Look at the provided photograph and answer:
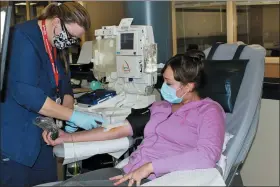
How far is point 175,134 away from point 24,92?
2.23ft

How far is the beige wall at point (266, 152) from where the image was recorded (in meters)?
2.41

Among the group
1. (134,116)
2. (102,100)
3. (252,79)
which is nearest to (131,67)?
(102,100)

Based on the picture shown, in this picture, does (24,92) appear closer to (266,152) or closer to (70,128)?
(70,128)

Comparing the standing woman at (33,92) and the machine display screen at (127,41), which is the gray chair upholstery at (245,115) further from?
the machine display screen at (127,41)

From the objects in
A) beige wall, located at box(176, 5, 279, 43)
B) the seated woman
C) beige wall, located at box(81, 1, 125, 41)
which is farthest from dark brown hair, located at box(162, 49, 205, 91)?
beige wall, located at box(81, 1, 125, 41)

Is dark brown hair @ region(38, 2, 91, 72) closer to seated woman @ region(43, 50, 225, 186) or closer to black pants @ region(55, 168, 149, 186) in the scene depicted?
seated woman @ region(43, 50, 225, 186)

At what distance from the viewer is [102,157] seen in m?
2.98

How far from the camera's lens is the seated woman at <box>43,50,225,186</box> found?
155 cm

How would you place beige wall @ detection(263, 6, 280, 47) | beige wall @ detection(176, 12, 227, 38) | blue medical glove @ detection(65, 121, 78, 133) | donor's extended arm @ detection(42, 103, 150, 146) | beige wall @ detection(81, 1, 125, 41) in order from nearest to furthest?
donor's extended arm @ detection(42, 103, 150, 146), blue medical glove @ detection(65, 121, 78, 133), beige wall @ detection(263, 6, 280, 47), beige wall @ detection(176, 12, 227, 38), beige wall @ detection(81, 1, 125, 41)

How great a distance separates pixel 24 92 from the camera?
1.68 m

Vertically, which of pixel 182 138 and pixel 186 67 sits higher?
pixel 186 67

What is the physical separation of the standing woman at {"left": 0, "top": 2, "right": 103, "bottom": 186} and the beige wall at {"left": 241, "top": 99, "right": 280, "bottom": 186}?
1.15 m

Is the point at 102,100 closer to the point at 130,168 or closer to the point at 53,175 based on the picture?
the point at 53,175

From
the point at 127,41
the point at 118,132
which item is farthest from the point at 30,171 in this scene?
the point at 127,41
